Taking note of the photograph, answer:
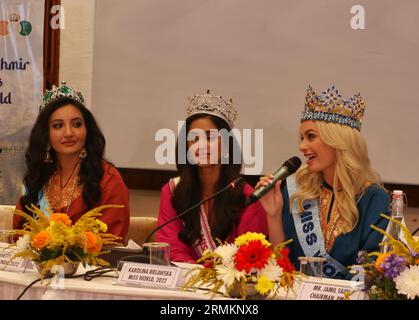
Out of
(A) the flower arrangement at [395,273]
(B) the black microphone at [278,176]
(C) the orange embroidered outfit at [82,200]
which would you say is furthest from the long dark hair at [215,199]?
(A) the flower arrangement at [395,273]

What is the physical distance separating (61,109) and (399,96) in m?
1.89

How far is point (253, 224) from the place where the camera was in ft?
10.8

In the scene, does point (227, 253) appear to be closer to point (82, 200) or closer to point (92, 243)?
point (92, 243)

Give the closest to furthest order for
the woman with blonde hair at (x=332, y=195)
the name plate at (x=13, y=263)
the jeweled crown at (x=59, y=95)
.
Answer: the name plate at (x=13, y=263) → the woman with blonde hair at (x=332, y=195) → the jeweled crown at (x=59, y=95)

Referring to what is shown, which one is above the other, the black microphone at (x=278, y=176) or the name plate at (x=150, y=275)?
the black microphone at (x=278, y=176)

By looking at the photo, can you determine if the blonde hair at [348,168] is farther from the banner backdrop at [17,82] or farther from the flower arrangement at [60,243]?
the banner backdrop at [17,82]

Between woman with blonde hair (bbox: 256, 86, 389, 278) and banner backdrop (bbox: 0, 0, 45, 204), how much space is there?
2.17m

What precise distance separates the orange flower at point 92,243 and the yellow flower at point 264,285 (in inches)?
24.5

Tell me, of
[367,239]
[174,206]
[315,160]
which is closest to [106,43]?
[174,206]

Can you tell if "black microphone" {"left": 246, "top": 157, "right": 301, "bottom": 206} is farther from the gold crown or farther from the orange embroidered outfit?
the gold crown

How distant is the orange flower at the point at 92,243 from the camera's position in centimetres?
243

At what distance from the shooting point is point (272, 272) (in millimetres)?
2119

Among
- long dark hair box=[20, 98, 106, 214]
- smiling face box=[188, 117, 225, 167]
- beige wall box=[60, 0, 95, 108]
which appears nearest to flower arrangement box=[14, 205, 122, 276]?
smiling face box=[188, 117, 225, 167]
